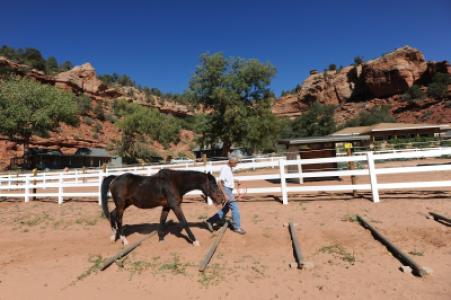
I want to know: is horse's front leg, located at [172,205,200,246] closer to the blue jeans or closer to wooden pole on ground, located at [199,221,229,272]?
wooden pole on ground, located at [199,221,229,272]

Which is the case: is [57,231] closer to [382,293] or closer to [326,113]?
[382,293]

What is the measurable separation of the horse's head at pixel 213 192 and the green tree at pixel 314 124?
58.6 meters

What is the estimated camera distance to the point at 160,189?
5.91 metres

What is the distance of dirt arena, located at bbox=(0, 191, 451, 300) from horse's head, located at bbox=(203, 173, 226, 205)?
0.83 meters

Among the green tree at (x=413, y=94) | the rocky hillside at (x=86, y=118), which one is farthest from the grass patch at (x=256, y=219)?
the green tree at (x=413, y=94)

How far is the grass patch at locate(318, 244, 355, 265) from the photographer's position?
4.56m

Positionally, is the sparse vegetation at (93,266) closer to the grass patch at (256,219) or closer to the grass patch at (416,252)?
the grass patch at (256,219)

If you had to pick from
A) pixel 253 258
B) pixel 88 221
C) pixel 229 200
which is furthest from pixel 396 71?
pixel 253 258

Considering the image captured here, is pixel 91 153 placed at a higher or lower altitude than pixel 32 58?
lower

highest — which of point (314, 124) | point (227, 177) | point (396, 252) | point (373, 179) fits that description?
point (314, 124)

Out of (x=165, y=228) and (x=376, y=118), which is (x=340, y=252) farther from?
(x=376, y=118)

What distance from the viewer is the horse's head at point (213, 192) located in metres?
5.87

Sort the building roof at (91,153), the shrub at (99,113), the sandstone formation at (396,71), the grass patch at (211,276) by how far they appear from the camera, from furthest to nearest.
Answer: the sandstone formation at (396,71)
the shrub at (99,113)
the building roof at (91,153)
the grass patch at (211,276)

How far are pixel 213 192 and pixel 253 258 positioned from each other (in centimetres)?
165
